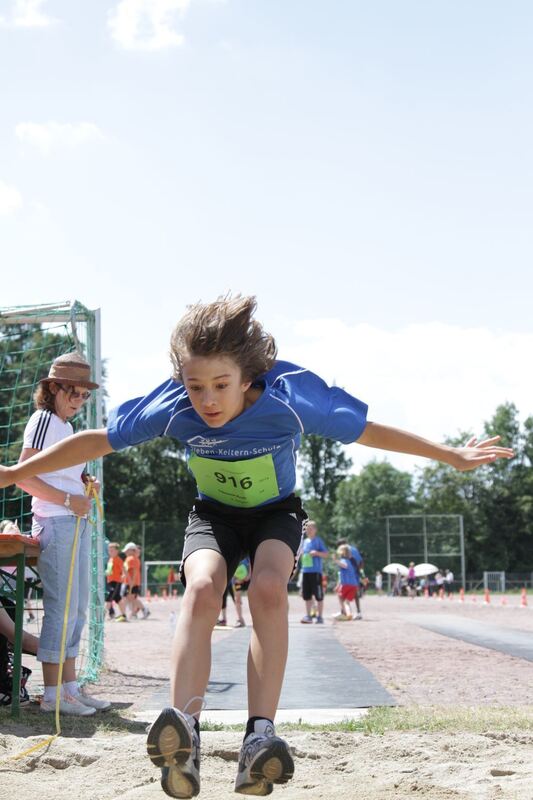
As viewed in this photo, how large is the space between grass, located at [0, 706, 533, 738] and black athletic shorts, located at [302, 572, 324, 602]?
1104cm

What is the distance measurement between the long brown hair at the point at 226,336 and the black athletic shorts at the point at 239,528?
1.92 ft

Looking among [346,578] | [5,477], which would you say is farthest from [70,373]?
[346,578]

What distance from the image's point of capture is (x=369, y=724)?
536 cm

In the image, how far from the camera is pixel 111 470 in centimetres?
6894

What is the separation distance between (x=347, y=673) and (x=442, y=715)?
2.76 meters

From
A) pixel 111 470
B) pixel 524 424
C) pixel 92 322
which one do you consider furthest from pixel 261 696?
pixel 524 424

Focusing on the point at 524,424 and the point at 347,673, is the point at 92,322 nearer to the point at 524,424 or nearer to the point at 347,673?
the point at 347,673

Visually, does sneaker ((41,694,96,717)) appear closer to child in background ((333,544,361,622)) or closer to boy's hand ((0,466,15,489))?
boy's hand ((0,466,15,489))

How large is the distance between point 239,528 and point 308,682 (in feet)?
13.7

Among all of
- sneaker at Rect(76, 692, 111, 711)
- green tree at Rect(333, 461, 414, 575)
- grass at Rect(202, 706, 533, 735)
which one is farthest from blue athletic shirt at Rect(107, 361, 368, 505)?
green tree at Rect(333, 461, 414, 575)

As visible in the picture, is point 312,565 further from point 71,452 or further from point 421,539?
point 421,539

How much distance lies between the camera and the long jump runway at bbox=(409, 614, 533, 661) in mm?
11438

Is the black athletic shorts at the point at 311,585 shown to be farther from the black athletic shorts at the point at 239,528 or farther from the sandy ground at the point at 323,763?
the black athletic shorts at the point at 239,528

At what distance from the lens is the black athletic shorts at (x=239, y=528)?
391cm
